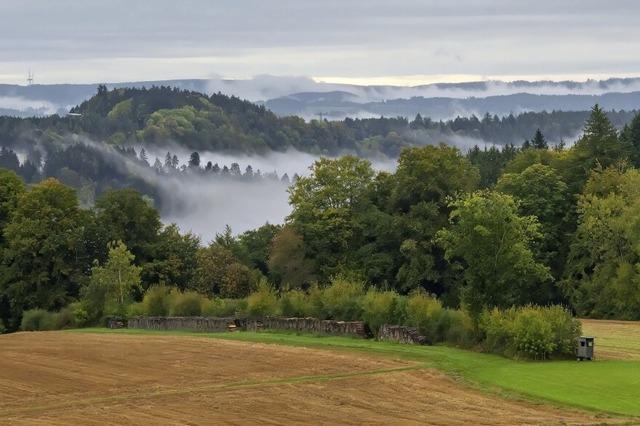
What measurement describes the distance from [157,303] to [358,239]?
23.7 metres

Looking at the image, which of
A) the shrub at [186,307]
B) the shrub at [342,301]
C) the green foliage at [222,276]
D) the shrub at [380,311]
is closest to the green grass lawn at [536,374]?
the shrub at [380,311]

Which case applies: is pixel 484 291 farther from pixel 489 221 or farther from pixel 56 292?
pixel 56 292

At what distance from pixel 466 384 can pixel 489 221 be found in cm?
1726

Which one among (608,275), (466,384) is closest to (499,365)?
(466,384)

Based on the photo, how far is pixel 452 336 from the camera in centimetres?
6725

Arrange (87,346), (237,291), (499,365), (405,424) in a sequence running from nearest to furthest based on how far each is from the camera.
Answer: (405,424) → (499,365) → (87,346) → (237,291)

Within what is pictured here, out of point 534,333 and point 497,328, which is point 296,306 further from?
point 534,333

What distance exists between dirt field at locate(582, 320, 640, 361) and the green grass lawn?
3480 millimetres

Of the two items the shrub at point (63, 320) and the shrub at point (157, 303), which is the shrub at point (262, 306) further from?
the shrub at point (63, 320)

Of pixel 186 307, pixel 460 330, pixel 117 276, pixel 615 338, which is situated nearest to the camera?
pixel 460 330

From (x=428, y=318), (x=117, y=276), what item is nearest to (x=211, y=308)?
(x=117, y=276)

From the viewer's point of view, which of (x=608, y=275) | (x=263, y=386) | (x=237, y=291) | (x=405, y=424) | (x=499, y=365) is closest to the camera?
(x=405, y=424)

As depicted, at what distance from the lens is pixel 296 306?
79.2 m

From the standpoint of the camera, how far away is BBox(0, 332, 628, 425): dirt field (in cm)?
4416
